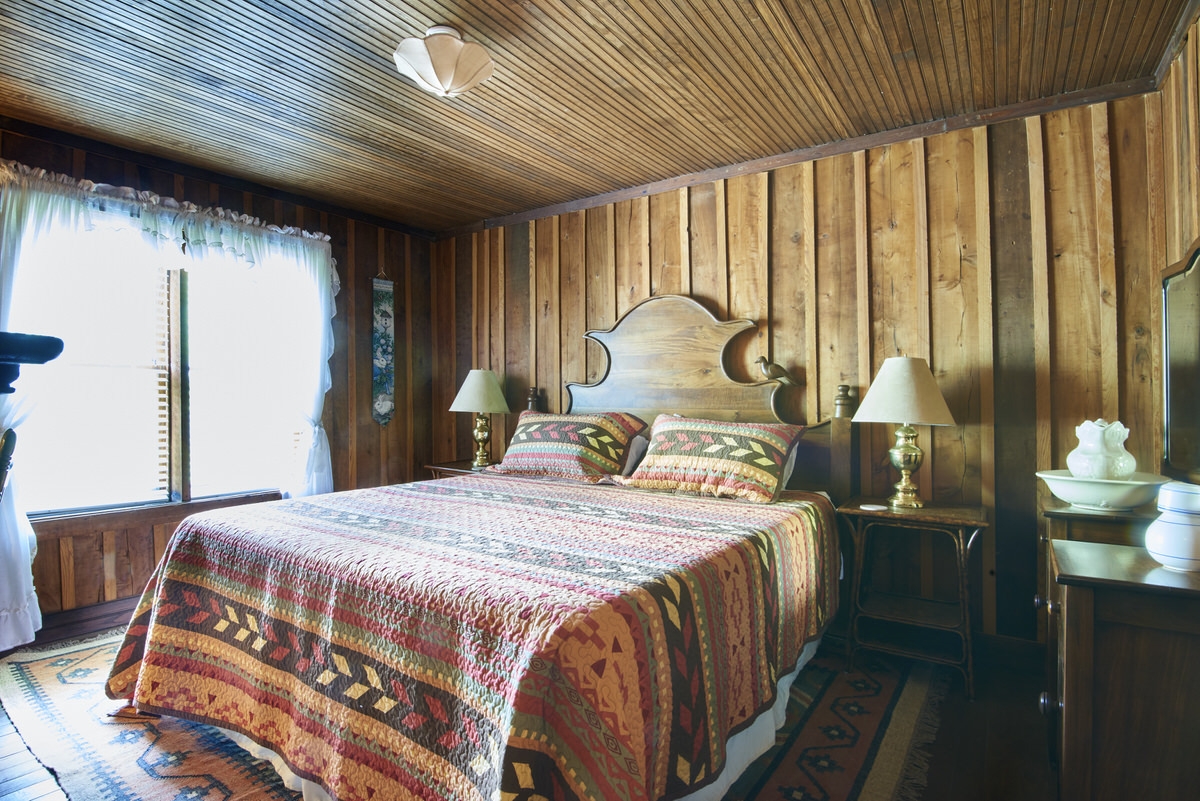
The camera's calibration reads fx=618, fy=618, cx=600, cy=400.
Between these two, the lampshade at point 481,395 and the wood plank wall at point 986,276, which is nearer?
the wood plank wall at point 986,276

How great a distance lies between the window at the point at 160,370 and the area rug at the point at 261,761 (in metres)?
1.04

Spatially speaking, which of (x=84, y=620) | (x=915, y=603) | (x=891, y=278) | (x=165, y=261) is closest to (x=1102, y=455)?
(x=915, y=603)

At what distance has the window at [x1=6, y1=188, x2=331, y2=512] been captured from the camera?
297cm

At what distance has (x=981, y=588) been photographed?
272cm

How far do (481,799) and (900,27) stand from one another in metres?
2.61

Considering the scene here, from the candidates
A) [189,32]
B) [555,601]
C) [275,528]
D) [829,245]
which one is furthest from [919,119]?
[275,528]

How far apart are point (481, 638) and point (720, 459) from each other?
66.1 inches

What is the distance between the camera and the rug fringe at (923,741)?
1.76 m

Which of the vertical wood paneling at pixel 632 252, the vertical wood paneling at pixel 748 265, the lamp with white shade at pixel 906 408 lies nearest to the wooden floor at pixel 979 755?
the lamp with white shade at pixel 906 408

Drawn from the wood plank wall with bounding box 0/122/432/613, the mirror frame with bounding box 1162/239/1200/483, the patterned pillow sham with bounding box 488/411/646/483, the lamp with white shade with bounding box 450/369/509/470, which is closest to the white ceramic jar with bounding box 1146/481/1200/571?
the mirror frame with bounding box 1162/239/1200/483

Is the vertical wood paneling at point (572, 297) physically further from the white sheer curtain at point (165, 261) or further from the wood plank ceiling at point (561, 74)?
→ the white sheer curtain at point (165, 261)

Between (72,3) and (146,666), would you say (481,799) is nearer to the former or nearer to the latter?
(146,666)

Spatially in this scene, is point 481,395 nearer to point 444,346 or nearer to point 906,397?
point 444,346

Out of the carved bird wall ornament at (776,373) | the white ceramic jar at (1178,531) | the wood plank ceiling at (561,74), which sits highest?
the wood plank ceiling at (561,74)
